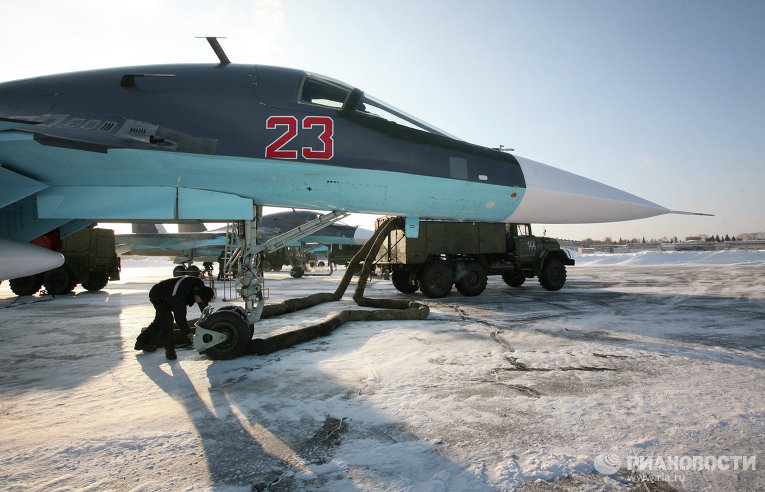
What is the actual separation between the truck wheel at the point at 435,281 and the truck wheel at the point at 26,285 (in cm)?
1230

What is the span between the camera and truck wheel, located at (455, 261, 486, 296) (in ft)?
36.3

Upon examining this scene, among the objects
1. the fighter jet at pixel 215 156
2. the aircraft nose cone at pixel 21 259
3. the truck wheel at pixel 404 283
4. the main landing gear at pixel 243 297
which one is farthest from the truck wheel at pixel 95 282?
the main landing gear at pixel 243 297

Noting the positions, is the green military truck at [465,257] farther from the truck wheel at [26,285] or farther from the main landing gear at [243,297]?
the truck wheel at [26,285]

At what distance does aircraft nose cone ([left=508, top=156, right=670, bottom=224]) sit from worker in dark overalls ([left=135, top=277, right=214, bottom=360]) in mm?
4230

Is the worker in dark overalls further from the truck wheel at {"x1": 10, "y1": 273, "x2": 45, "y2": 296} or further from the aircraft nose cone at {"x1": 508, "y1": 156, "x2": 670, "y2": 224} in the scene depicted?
the truck wheel at {"x1": 10, "y1": 273, "x2": 45, "y2": 296}

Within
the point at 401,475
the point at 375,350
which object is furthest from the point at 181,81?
the point at 401,475

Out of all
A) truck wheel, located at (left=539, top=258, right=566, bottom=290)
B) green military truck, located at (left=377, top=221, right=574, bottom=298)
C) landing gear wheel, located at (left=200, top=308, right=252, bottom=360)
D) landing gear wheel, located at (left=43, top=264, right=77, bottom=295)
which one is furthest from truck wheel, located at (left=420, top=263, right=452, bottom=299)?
landing gear wheel, located at (left=43, top=264, right=77, bottom=295)

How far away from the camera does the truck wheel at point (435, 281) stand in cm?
1080

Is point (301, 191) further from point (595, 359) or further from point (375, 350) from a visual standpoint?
point (595, 359)

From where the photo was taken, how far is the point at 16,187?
165 inches

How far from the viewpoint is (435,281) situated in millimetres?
10875

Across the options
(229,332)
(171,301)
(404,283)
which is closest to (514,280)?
(404,283)

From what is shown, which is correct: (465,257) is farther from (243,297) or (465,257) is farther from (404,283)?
(243,297)

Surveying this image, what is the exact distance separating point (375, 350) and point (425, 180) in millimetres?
2185
